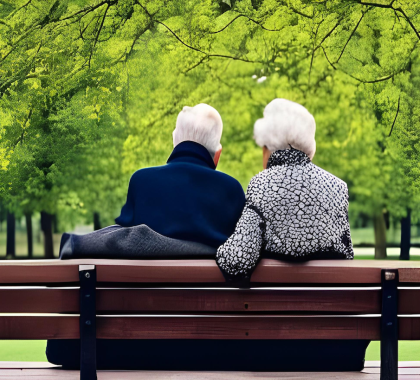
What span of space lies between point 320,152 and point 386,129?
94.2 inches

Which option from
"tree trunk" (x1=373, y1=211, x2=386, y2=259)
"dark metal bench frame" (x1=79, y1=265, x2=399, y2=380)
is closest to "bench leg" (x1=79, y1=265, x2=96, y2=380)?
"dark metal bench frame" (x1=79, y1=265, x2=399, y2=380)

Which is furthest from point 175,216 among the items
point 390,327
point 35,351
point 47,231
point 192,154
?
point 47,231

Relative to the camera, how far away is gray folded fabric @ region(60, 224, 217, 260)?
2926 mm

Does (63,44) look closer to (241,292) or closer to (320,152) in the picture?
(320,152)

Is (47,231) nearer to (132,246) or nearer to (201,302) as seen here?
(132,246)

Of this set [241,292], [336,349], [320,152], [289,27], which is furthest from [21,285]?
[320,152]

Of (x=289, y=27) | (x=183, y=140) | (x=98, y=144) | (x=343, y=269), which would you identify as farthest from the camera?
(x=98, y=144)

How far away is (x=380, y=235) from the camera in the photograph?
18516 mm

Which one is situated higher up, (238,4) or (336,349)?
(238,4)

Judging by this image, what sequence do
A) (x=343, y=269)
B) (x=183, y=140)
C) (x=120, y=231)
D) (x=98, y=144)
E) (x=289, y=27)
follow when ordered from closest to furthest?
(x=343, y=269), (x=120, y=231), (x=183, y=140), (x=289, y=27), (x=98, y=144)

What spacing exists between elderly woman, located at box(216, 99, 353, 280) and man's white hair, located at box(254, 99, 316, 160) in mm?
71

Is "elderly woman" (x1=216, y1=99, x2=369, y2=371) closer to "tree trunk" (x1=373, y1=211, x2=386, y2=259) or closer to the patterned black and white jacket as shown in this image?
the patterned black and white jacket

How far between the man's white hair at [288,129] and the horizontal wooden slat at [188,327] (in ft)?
2.99

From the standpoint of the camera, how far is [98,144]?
1381 centimetres
